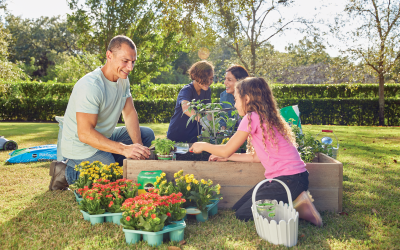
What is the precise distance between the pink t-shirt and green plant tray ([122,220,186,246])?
87 centimetres

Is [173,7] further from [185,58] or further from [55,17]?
[55,17]

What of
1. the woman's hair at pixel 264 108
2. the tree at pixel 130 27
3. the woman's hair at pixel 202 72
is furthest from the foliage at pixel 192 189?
the tree at pixel 130 27

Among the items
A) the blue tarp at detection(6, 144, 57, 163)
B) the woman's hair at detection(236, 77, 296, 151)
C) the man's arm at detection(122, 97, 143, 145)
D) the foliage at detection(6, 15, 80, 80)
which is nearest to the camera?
the woman's hair at detection(236, 77, 296, 151)

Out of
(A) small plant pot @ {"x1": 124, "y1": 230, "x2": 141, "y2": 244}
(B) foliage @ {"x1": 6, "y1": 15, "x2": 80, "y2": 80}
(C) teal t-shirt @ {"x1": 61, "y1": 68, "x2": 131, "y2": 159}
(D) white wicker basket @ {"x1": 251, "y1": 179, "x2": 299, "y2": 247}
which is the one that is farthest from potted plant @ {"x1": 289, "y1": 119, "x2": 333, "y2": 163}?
(B) foliage @ {"x1": 6, "y1": 15, "x2": 80, "y2": 80}

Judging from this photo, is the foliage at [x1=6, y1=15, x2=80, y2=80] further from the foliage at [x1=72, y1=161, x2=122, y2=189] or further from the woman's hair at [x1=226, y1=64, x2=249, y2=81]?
the foliage at [x1=72, y1=161, x2=122, y2=189]

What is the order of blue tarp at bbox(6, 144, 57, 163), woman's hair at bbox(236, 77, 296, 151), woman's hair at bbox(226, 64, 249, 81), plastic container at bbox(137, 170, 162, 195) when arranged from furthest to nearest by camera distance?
blue tarp at bbox(6, 144, 57, 163)
woman's hair at bbox(226, 64, 249, 81)
plastic container at bbox(137, 170, 162, 195)
woman's hair at bbox(236, 77, 296, 151)

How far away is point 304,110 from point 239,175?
1082cm

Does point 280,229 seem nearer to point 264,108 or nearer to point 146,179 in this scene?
point 264,108

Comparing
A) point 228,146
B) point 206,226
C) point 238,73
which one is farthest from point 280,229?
point 238,73

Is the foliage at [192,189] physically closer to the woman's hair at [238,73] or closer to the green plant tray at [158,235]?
the green plant tray at [158,235]

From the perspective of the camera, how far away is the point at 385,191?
122 inches

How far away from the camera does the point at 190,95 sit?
3.95 meters

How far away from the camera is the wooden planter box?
2555mm

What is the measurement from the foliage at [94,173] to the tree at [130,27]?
32.1 feet
